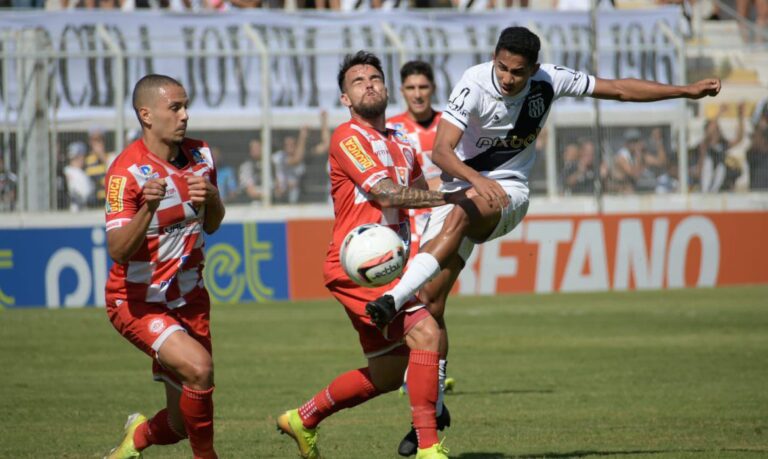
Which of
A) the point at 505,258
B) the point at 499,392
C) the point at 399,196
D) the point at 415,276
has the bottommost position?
the point at 505,258

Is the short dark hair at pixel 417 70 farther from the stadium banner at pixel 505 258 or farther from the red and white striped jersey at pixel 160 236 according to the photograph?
the stadium banner at pixel 505 258

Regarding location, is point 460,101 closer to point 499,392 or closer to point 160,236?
point 160,236

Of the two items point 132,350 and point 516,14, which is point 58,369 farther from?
point 516,14

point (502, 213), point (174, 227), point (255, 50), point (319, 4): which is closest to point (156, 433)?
point (174, 227)

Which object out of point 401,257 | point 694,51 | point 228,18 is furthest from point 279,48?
point 401,257

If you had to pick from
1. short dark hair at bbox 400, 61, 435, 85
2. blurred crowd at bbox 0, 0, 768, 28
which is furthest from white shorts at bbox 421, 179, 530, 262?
blurred crowd at bbox 0, 0, 768, 28

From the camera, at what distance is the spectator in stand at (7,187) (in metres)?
20.8

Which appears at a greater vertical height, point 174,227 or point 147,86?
point 147,86

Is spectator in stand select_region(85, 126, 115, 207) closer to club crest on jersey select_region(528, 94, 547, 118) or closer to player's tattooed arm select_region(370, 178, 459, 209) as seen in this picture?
club crest on jersey select_region(528, 94, 547, 118)

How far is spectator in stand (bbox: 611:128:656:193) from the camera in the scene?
22.9 m

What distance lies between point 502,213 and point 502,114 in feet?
2.23

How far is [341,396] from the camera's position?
8219 mm

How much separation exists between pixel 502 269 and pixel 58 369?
9.69m

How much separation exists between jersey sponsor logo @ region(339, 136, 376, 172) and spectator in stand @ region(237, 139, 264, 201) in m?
13.9
